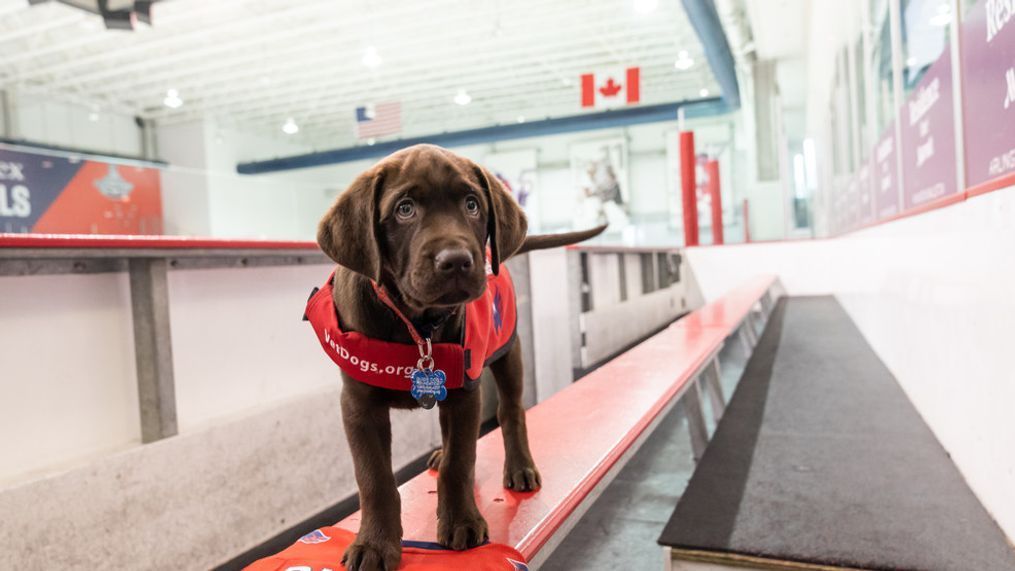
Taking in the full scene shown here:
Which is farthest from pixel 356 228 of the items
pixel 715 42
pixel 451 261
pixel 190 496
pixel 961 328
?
pixel 715 42

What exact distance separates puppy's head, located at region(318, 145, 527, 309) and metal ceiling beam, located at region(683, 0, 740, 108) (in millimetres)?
8705

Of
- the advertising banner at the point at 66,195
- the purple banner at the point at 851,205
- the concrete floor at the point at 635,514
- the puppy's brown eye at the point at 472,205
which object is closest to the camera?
the puppy's brown eye at the point at 472,205

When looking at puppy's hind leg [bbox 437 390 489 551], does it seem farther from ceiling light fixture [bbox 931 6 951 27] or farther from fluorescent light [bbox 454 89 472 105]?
fluorescent light [bbox 454 89 472 105]

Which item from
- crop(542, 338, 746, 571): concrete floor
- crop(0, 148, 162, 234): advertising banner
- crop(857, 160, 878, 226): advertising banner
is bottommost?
crop(542, 338, 746, 571): concrete floor

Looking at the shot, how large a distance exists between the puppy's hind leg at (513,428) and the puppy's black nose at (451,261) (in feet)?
1.75

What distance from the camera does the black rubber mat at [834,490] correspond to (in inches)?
60.1

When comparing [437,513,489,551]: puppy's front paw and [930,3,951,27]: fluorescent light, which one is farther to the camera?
[930,3,951,27]: fluorescent light

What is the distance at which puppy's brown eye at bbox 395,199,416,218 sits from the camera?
3.43 feet

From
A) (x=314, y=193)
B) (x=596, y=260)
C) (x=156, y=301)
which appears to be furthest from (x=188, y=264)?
(x=314, y=193)

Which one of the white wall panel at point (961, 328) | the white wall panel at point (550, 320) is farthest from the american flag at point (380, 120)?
the white wall panel at point (961, 328)

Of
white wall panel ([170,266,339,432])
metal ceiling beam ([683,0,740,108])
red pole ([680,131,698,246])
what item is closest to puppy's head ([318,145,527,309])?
white wall panel ([170,266,339,432])

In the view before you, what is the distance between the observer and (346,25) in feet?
38.8

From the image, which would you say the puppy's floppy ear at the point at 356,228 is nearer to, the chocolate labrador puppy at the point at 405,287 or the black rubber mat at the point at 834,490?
the chocolate labrador puppy at the point at 405,287

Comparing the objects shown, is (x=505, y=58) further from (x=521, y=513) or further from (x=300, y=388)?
(x=521, y=513)
